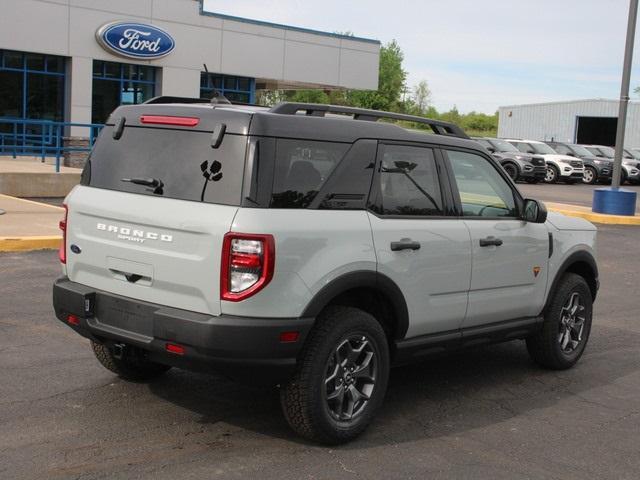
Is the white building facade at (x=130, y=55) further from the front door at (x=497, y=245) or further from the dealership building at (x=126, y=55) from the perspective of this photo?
the front door at (x=497, y=245)

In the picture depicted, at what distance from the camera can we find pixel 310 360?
450cm

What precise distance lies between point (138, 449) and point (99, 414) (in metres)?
0.63

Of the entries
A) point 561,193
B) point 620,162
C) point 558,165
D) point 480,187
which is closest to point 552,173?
point 558,165

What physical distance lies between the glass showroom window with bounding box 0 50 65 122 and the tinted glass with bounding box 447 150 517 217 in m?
22.5

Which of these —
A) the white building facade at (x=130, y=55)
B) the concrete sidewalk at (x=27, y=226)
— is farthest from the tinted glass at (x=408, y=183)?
the white building facade at (x=130, y=55)

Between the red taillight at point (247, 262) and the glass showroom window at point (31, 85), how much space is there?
76.7 feet

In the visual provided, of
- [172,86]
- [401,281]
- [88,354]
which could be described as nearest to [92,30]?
[172,86]

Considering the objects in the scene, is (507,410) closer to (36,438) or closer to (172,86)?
(36,438)

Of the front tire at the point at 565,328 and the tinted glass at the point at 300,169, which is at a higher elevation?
the tinted glass at the point at 300,169

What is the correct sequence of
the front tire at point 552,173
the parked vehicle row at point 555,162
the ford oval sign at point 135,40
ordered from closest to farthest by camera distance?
the ford oval sign at point 135,40
the parked vehicle row at point 555,162
the front tire at point 552,173

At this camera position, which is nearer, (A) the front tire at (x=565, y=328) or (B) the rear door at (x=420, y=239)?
(B) the rear door at (x=420, y=239)

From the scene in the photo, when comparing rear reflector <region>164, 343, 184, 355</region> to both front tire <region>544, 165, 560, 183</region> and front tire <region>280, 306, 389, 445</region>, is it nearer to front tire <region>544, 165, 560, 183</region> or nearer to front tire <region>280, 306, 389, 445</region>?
front tire <region>280, 306, 389, 445</region>

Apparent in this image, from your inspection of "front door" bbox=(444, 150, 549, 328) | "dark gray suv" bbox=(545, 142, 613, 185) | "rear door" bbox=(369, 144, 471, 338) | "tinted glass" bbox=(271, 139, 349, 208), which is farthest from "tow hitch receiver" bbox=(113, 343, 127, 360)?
"dark gray suv" bbox=(545, 142, 613, 185)

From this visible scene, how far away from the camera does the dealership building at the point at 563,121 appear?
56.1 m
